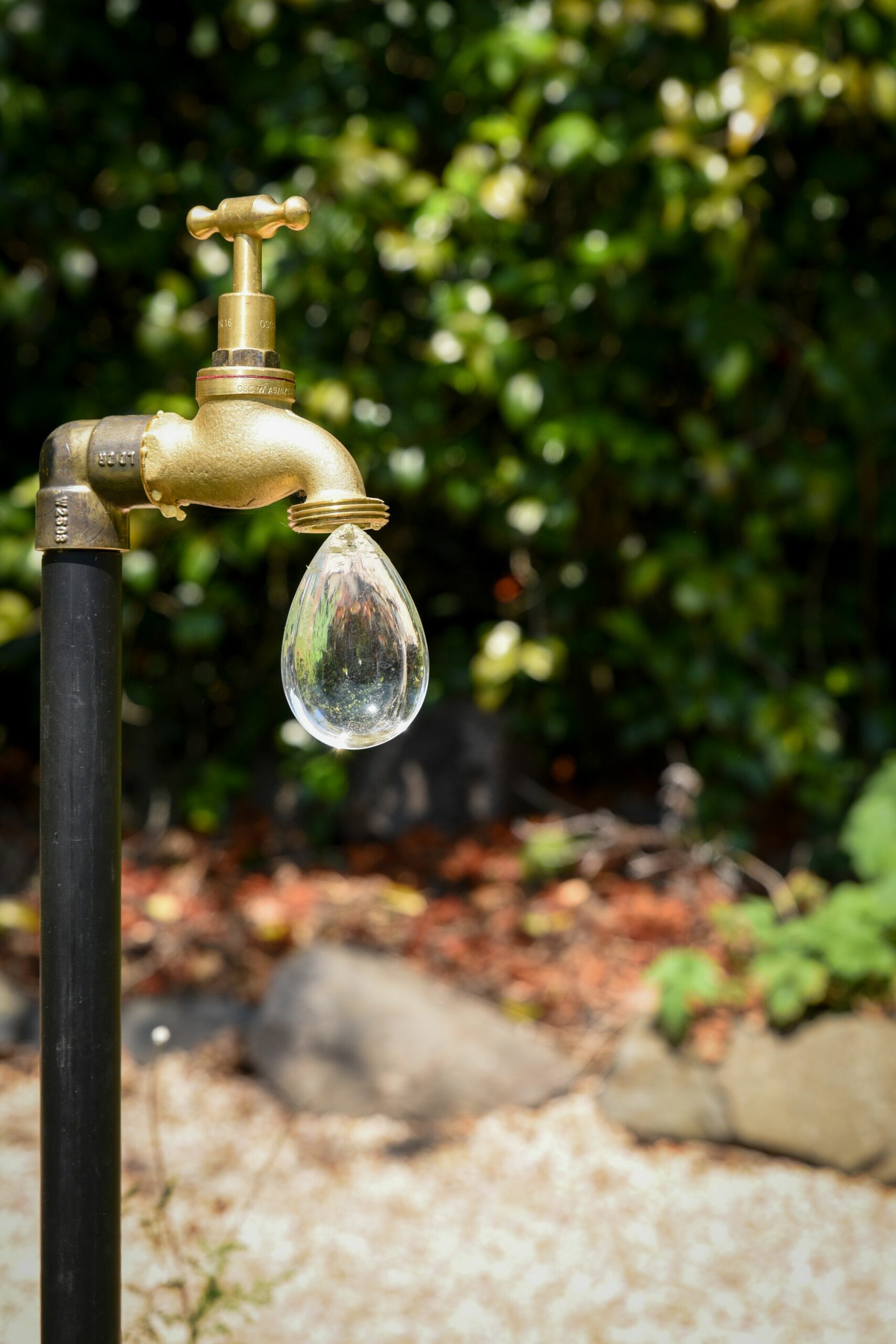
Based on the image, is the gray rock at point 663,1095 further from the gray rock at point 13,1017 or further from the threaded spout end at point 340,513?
the threaded spout end at point 340,513

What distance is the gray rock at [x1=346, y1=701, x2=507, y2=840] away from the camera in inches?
163

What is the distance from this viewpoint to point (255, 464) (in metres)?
1.10

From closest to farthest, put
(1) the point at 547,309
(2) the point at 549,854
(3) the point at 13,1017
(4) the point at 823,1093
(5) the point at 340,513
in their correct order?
(5) the point at 340,513, (4) the point at 823,1093, (3) the point at 13,1017, (1) the point at 547,309, (2) the point at 549,854

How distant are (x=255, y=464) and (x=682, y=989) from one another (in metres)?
2.12

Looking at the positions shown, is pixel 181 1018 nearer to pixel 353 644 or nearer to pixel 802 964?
pixel 802 964

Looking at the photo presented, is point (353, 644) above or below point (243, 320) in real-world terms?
below

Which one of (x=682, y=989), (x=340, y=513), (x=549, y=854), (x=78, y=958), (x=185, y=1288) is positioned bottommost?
(x=185, y=1288)

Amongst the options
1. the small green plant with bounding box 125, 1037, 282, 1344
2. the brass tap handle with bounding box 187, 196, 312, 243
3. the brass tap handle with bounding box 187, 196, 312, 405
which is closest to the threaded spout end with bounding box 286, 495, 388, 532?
the brass tap handle with bounding box 187, 196, 312, 405

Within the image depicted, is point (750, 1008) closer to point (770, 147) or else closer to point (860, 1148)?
point (860, 1148)

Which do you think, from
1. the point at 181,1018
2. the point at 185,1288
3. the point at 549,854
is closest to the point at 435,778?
the point at 549,854

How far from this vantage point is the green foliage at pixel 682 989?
2.85 metres

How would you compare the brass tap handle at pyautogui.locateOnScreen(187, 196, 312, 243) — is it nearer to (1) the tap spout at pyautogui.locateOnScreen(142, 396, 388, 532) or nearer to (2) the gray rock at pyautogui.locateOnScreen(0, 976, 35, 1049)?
(1) the tap spout at pyautogui.locateOnScreen(142, 396, 388, 532)

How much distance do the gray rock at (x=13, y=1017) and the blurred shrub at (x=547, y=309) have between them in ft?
3.40

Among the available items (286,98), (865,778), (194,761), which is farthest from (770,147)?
(194,761)
